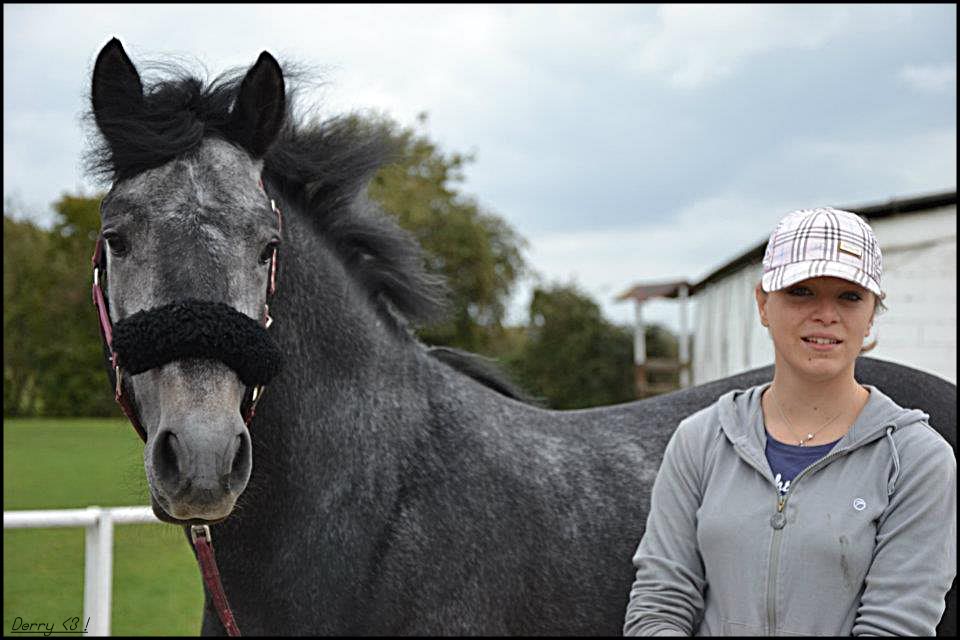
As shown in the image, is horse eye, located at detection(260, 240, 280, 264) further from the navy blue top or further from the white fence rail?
the white fence rail

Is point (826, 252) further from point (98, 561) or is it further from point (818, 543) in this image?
point (98, 561)

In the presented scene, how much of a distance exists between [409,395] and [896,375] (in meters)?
1.88

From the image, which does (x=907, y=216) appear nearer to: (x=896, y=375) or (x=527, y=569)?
(x=896, y=375)

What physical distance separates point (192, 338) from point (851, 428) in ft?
4.67

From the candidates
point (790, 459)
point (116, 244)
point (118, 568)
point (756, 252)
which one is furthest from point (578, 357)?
point (790, 459)

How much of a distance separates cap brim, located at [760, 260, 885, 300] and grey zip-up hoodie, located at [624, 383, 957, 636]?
0.23 metres

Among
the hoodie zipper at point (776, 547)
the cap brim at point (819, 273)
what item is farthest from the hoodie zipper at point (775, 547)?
the cap brim at point (819, 273)

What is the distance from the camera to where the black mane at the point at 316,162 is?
8.38 ft

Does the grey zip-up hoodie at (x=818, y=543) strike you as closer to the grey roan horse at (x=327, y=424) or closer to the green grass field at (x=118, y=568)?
the grey roan horse at (x=327, y=424)

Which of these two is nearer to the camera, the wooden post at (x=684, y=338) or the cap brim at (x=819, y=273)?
the cap brim at (x=819, y=273)

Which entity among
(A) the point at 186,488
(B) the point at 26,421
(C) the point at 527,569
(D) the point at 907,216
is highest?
(D) the point at 907,216

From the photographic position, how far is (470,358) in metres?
3.44

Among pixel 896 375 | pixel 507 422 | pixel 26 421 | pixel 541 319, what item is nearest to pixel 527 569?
pixel 507 422

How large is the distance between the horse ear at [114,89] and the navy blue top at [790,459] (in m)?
1.95
